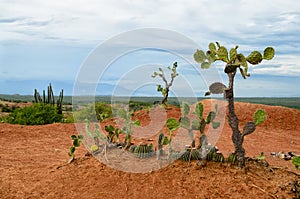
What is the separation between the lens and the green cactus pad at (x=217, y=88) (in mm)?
4500

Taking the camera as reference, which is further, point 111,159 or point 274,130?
point 274,130

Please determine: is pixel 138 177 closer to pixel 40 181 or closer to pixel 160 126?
pixel 40 181

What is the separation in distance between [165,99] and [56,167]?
8667 mm

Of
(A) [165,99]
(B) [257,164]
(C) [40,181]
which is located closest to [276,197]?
(B) [257,164]

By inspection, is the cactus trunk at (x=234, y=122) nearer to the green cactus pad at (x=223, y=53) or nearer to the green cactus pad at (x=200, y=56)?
the green cactus pad at (x=223, y=53)

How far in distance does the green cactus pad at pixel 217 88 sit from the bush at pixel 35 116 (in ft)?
29.0

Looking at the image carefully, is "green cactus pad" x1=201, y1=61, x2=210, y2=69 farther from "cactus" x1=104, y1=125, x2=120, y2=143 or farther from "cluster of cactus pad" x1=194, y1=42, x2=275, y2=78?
"cactus" x1=104, y1=125, x2=120, y2=143

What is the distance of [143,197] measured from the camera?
4.23 metres

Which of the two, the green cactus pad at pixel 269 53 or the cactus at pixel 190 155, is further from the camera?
the cactus at pixel 190 155

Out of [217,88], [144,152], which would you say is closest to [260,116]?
[217,88]

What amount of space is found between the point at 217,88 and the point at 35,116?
922cm

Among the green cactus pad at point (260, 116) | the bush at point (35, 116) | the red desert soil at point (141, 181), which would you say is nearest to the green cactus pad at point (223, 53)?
the green cactus pad at point (260, 116)

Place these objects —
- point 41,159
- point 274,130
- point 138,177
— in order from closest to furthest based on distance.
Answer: point 138,177 < point 41,159 < point 274,130

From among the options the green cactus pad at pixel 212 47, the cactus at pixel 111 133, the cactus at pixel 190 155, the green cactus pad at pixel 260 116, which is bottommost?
the cactus at pixel 190 155
